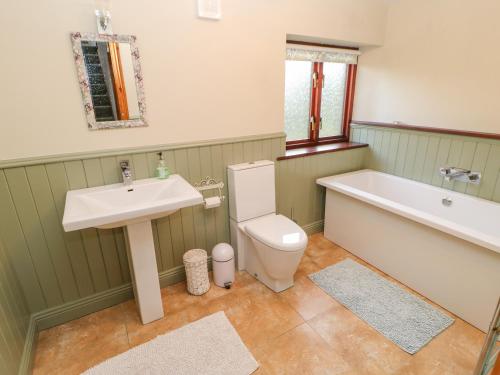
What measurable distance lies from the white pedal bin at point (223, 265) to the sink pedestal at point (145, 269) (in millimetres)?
465

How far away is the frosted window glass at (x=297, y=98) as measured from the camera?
2.71 m

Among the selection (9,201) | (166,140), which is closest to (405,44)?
(166,140)

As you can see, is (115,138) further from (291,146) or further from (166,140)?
(291,146)

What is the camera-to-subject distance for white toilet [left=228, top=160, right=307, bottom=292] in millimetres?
1952

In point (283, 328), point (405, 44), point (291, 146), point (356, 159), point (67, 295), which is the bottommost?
point (283, 328)

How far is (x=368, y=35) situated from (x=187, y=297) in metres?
2.79

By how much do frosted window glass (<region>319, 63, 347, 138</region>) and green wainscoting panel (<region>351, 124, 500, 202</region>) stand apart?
0.71ft

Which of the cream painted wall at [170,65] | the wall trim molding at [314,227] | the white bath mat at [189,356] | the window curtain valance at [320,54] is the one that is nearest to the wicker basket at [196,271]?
the white bath mat at [189,356]

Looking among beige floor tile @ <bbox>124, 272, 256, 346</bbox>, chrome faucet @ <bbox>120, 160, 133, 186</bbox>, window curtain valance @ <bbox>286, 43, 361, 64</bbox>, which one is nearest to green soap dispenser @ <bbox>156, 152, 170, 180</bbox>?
chrome faucet @ <bbox>120, 160, 133, 186</bbox>

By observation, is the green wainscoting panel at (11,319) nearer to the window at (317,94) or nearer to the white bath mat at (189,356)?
the white bath mat at (189,356)

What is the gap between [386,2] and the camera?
268cm

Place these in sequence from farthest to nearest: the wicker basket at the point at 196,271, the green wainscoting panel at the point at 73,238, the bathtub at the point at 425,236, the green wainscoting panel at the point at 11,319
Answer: the wicker basket at the point at 196,271
the bathtub at the point at 425,236
the green wainscoting panel at the point at 73,238
the green wainscoting panel at the point at 11,319

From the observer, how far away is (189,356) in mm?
1628

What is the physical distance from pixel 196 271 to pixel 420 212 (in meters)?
1.65
